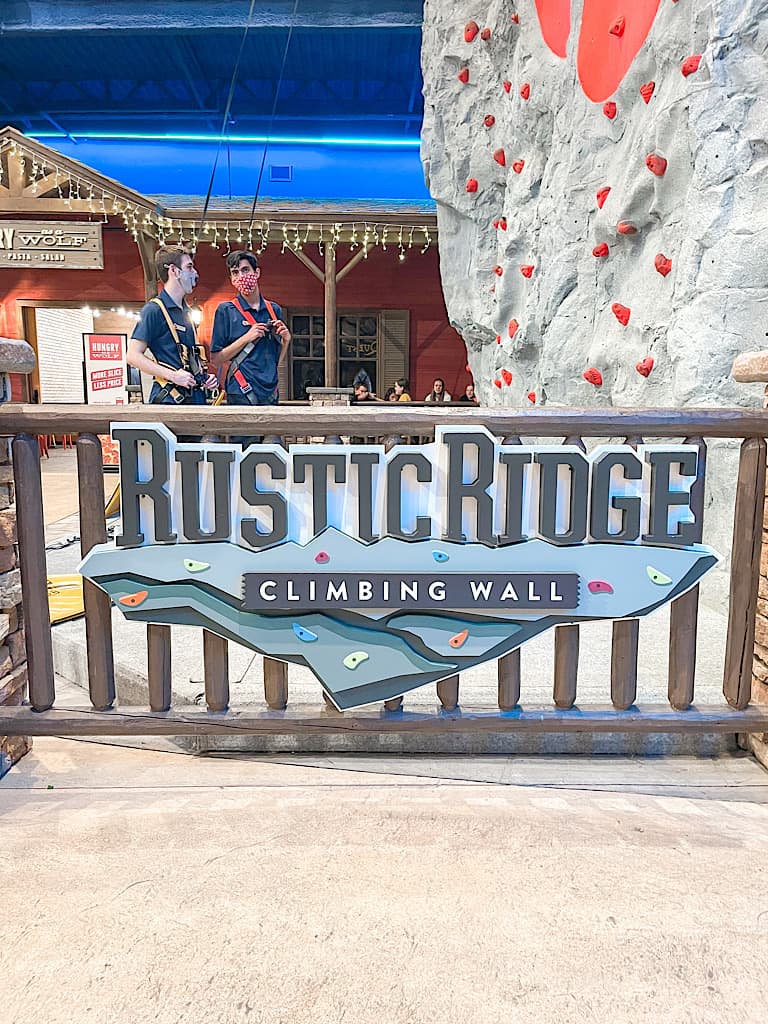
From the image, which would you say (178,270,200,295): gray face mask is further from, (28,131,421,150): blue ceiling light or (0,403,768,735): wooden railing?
(28,131,421,150): blue ceiling light

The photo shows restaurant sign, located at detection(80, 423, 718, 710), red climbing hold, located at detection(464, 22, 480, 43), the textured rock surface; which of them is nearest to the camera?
A: restaurant sign, located at detection(80, 423, 718, 710)

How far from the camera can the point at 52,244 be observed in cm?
1023

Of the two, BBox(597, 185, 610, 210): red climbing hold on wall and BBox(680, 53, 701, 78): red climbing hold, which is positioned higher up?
BBox(680, 53, 701, 78): red climbing hold

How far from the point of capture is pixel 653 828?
187 cm

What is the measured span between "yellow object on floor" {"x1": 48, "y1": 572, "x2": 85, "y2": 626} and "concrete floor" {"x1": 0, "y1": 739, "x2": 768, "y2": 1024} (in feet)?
4.65

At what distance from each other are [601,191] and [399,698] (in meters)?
3.57

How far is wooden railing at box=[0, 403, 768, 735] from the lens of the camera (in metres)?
1.97

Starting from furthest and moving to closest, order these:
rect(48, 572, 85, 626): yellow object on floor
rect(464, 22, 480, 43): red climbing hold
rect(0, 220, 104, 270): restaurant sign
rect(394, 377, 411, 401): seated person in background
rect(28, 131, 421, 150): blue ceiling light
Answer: rect(28, 131, 421, 150): blue ceiling light → rect(394, 377, 411, 401): seated person in background → rect(0, 220, 104, 270): restaurant sign → rect(464, 22, 480, 43): red climbing hold → rect(48, 572, 85, 626): yellow object on floor

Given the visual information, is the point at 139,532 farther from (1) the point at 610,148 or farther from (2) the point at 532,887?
(1) the point at 610,148

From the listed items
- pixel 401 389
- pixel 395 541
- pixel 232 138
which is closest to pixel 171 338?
pixel 395 541

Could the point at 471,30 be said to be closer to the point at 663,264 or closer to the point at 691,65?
the point at 691,65

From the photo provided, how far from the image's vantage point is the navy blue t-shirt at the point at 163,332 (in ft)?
12.1

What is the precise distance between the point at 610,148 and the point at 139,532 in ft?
12.9

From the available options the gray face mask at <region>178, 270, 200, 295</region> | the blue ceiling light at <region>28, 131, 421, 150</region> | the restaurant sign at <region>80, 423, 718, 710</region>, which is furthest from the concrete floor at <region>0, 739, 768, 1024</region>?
the blue ceiling light at <region>28, 131, 421, 150</region>
